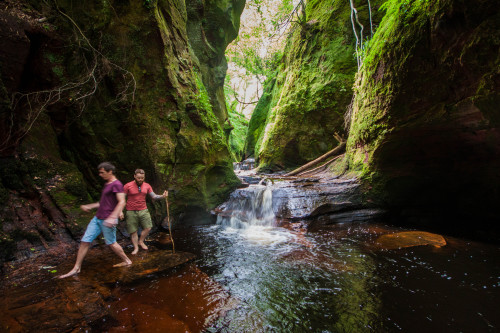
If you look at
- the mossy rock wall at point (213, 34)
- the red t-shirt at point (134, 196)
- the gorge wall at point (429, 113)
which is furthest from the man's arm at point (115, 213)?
the mossy rock wall at point (213, 34)

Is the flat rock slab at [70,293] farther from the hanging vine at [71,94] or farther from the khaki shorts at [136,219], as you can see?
the hanging vine at [71,94]

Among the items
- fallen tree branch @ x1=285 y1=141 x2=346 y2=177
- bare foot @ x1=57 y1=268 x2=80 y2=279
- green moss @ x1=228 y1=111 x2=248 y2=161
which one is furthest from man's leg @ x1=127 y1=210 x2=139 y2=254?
green moss @ x1=228 y1=111 x2=248 y2=161

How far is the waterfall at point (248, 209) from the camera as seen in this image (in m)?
7.46

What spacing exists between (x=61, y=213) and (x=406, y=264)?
7110 millimetres

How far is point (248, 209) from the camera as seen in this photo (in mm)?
7977

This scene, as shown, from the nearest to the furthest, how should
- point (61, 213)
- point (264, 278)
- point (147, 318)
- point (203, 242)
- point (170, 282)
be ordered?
point (147, 318), point (170, 282), point (264, 278), point (61, 213), point (203, 242)

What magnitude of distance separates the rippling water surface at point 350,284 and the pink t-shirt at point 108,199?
2040mm

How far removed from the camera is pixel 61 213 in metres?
4.82

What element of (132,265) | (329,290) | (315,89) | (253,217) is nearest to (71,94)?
(132,265)

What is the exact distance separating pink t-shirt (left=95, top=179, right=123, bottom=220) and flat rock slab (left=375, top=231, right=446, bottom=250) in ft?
18.5

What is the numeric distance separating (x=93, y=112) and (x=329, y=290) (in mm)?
6479

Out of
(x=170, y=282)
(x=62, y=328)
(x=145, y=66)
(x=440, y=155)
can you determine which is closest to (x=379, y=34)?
(x=440, y=155)

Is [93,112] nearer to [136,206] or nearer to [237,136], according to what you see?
[136,206]

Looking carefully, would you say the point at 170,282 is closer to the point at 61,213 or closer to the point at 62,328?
the point at 62,328
